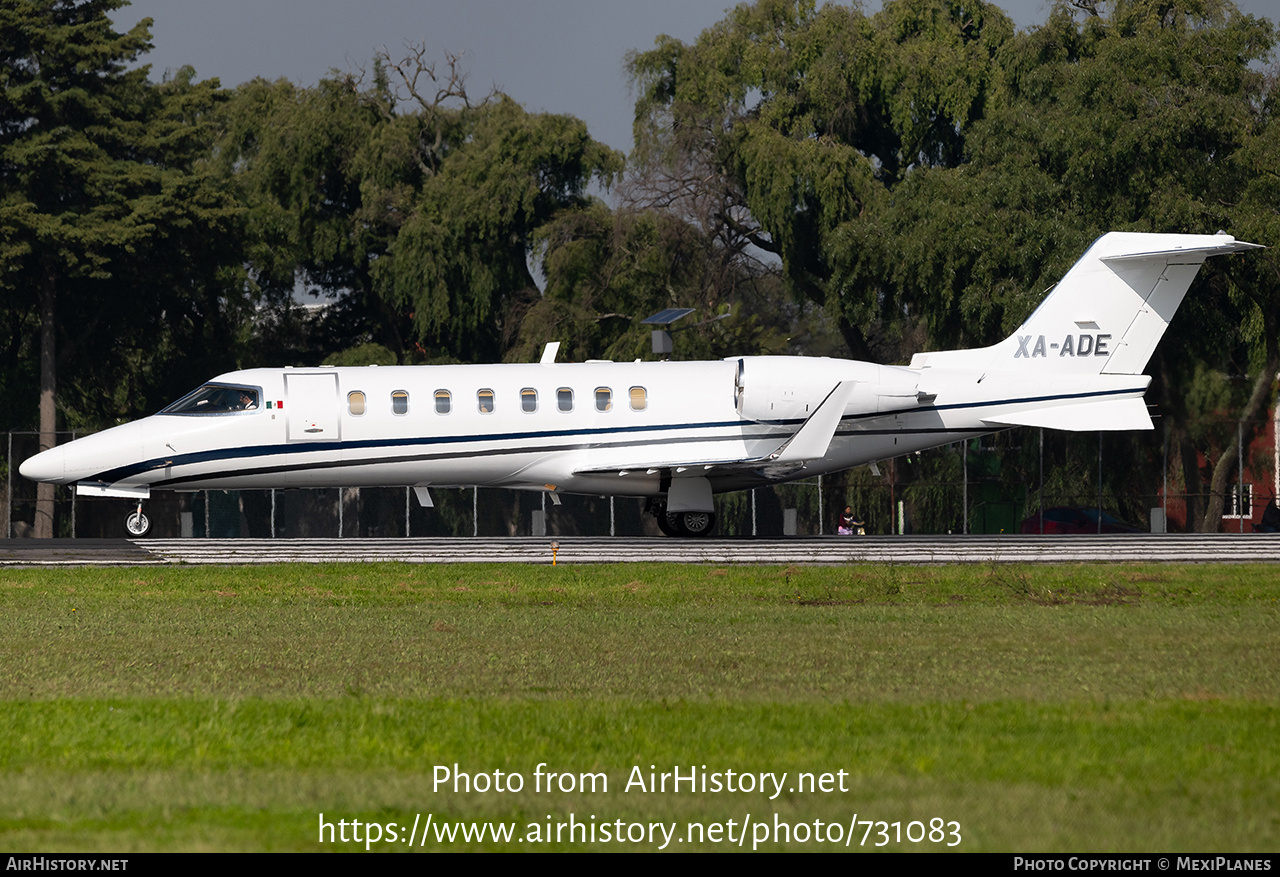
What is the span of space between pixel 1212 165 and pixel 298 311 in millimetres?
31050

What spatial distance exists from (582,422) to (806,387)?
13.4 feet

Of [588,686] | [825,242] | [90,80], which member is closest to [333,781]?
[588,686]

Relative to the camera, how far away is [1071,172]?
3675 centimetres

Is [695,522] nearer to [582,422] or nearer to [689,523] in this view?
[689,523]

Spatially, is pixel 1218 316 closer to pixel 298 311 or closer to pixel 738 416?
pixel 738 416

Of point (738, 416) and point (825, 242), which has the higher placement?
point (825, 242)

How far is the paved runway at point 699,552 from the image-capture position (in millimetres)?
22438

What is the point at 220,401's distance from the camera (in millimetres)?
25953

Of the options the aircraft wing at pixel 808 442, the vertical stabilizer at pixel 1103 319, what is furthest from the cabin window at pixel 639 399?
the vertical stabilizer at pixel 1103 319

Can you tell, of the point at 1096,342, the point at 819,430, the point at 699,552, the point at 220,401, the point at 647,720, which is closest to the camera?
the point at 647,720

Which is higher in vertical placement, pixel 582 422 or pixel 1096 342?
pixel 1096 342

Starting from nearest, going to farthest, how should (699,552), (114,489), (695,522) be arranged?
(699,552)
(114,489)
(695,522)

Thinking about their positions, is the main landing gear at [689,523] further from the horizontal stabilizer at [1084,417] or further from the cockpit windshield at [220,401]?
the cockpit windshield at [220,401]

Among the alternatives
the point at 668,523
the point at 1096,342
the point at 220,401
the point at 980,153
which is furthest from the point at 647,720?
the point at 980,153
